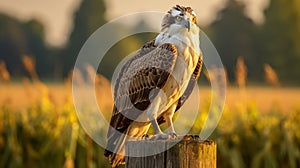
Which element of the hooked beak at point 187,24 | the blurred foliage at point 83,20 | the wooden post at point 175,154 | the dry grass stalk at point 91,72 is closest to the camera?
the wooden post at point 175,154

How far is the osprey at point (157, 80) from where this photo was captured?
4914mm

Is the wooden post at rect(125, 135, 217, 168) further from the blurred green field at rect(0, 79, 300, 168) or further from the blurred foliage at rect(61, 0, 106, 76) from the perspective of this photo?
the blurred foliage at rect(61, 0, 106, 76)

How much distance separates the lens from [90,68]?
8.69 m

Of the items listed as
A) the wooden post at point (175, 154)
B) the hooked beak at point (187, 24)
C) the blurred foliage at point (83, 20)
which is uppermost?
the blurred foliage at point (83, 20)

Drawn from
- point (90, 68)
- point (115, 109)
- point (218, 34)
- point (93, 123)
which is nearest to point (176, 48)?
point (115, 109)

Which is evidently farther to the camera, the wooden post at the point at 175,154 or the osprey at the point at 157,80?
the osprey at the point at 157,80

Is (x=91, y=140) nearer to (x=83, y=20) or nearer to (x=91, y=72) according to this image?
(x=91, y=72)

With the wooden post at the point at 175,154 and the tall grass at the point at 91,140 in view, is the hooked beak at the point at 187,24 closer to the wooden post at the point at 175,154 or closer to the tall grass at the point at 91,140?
the wooden post at the point at 175,154

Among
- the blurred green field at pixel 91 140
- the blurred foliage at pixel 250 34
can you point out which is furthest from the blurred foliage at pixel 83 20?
the blurred green field at pixel 91 140

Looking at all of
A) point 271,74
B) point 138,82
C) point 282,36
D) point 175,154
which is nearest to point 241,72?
point 271,74

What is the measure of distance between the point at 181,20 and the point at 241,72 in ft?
13.5

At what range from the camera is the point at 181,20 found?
194 inches

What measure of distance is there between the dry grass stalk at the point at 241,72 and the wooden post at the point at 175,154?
14.8ft

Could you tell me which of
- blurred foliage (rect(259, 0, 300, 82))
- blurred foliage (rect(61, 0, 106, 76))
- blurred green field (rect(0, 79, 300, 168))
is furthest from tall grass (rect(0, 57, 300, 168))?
blurred foliage (rect(259, 0, 300, 82))
